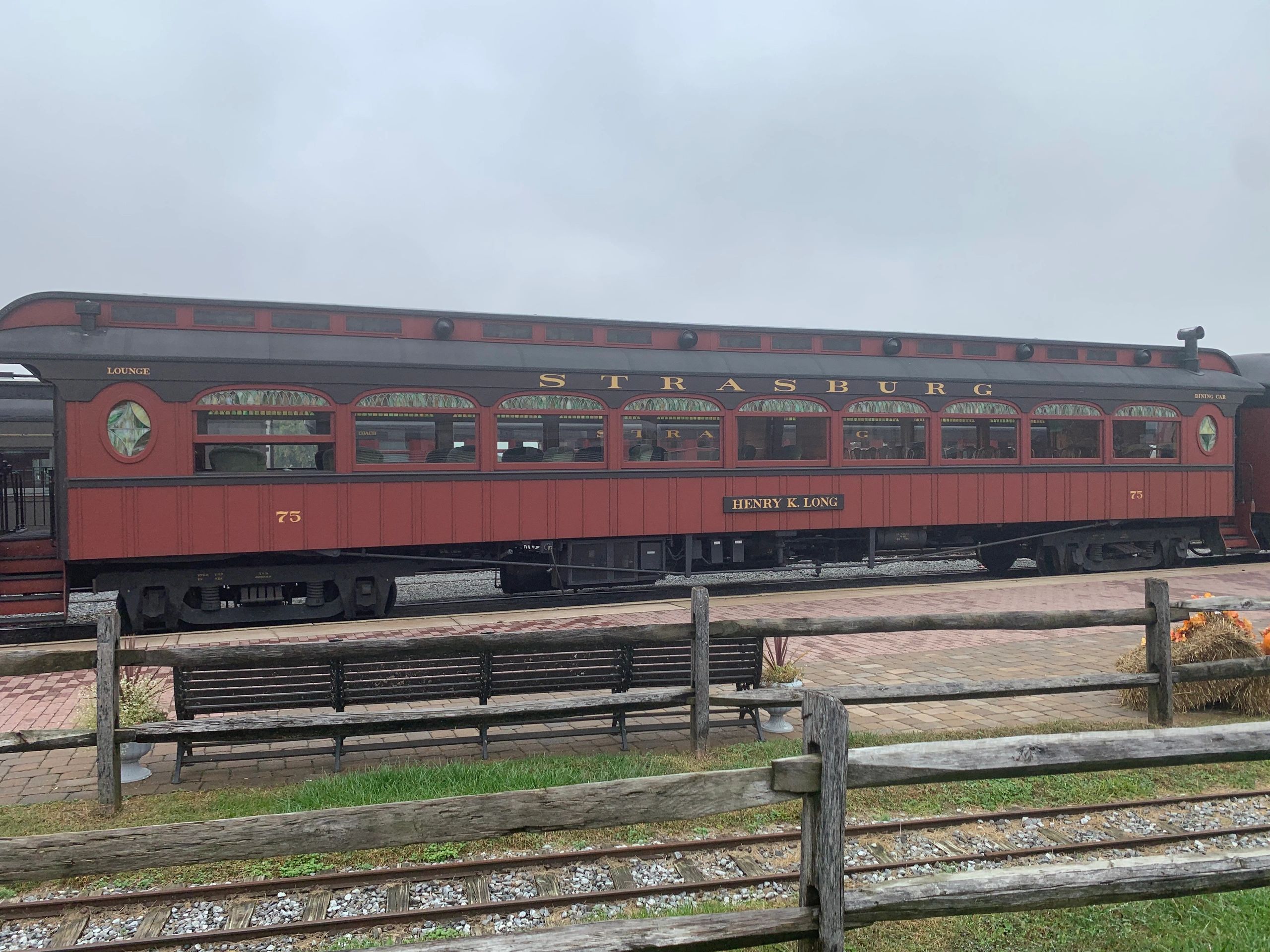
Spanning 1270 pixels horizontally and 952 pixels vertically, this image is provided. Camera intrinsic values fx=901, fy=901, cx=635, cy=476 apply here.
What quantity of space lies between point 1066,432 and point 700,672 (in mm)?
11237

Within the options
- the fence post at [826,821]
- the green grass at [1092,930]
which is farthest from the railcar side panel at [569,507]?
the fence post at [826,821]

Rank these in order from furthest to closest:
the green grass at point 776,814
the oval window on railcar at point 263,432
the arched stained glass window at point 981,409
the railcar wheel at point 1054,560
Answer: the railcar wheel at point 1054,560 < the arched stained glass window at point 981,409 < the oval window on railcar at point 263,432 < the green grass at point 776,814

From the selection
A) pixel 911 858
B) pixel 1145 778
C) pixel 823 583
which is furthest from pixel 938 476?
pixel 911 858

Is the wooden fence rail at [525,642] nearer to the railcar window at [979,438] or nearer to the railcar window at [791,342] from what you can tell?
the railcar window at [791,342]

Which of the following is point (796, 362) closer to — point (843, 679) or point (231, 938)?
point (843, 679)

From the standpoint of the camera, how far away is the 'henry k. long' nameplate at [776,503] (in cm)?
1262

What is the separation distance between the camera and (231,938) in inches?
148

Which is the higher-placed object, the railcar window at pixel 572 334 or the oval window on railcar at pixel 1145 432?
the railcar window at pixel 572 334

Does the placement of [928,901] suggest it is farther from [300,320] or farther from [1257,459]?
[1257,459]

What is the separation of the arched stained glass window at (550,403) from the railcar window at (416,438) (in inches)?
20.0

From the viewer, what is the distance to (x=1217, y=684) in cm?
699

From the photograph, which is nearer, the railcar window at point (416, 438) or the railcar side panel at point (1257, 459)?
the railcar window at point (416, 438)

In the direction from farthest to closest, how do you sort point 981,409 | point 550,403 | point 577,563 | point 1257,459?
1. point 1257,459
2. point 981,409
3. point 577,563
4. point 550,403

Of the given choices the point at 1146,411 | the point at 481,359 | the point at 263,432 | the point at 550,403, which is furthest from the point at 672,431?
the point at 1146,411
